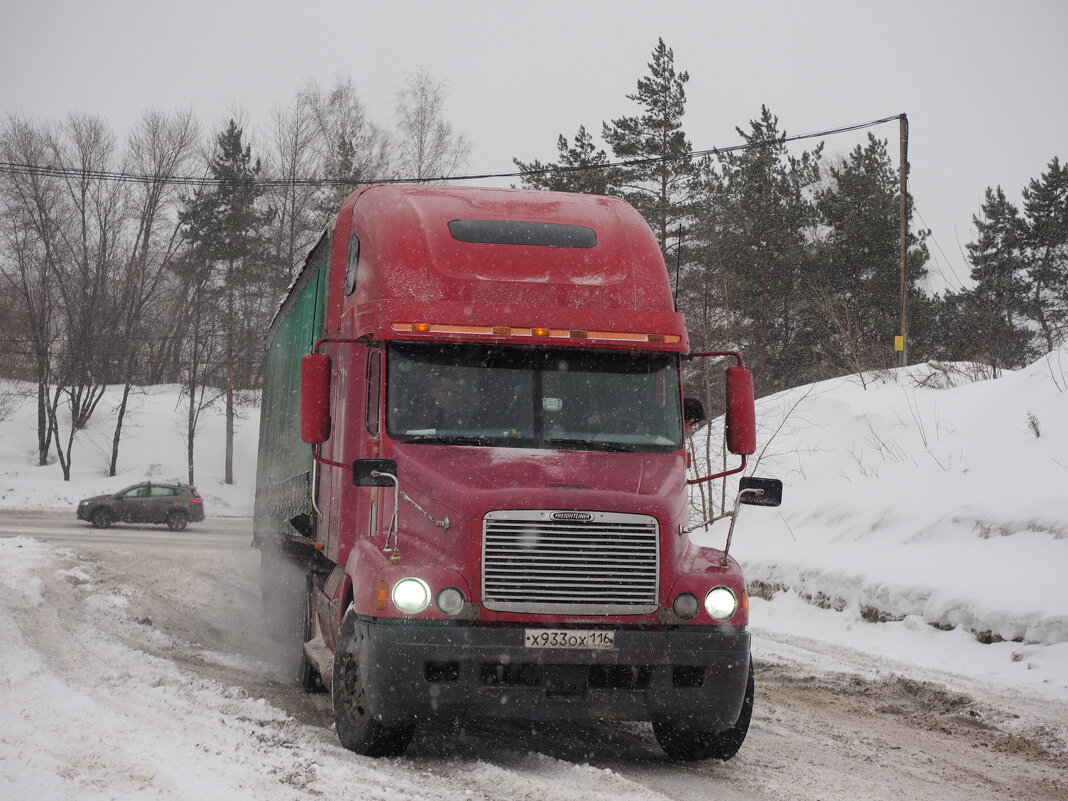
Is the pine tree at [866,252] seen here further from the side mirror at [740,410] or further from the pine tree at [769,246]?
the side mirror at [740,410]

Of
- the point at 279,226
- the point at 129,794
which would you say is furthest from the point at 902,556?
the point at 279,226

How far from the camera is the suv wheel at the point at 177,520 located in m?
35.0

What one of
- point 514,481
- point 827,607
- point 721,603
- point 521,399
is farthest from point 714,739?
point 827,607

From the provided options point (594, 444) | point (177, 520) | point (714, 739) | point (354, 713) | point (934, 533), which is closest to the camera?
point (354, 713)

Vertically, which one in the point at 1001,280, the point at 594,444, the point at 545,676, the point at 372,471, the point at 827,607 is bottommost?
the point at 827,607

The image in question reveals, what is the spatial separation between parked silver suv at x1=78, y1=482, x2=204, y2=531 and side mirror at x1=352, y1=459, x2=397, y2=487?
3031 centimetres

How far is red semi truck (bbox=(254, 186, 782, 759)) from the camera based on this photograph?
6043mm

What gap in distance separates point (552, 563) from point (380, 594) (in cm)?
93

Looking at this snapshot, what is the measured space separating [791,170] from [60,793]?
42782 millimetres

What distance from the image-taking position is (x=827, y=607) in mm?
12852

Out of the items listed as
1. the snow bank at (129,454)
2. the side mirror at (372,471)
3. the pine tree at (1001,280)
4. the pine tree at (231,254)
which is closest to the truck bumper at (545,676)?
the side mirror at (372,471)

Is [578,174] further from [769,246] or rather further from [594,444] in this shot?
[594,444]

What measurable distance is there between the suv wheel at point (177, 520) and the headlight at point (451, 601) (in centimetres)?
3090

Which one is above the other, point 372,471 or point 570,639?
point 372,471
